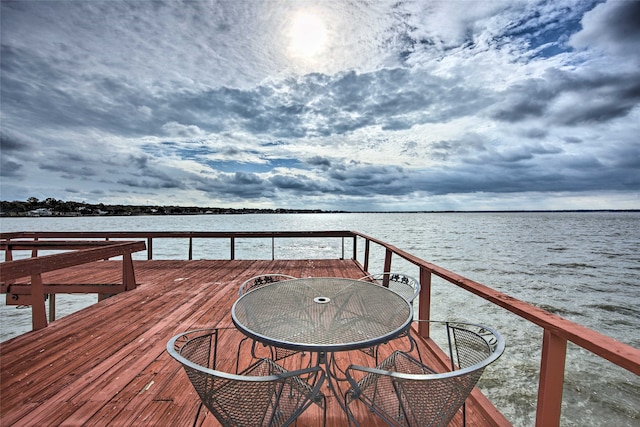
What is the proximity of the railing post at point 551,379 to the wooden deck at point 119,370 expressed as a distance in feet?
1.72

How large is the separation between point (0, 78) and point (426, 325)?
44.5ft

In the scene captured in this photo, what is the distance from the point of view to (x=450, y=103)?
12.9m

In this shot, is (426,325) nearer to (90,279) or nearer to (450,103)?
(90,279)

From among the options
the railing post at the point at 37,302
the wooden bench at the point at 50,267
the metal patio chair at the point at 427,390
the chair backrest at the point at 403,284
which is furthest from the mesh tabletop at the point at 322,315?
the railing post at the point at 37,302

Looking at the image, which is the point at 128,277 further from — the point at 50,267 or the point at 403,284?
the point at 403,284

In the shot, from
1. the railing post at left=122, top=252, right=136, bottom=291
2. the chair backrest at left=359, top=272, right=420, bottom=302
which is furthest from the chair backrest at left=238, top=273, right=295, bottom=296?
the railing post at left=122, top=252, right=136, bottom=291

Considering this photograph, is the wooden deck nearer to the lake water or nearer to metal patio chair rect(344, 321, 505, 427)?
metal patio chair rect(344, 321, 505, 427)

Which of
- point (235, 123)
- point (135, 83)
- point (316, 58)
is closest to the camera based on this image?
point (316, 58)

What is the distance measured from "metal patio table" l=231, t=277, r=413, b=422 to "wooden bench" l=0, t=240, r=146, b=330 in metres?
2.01

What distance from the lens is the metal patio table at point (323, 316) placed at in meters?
1.50

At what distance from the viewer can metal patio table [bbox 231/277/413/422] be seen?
150 cm

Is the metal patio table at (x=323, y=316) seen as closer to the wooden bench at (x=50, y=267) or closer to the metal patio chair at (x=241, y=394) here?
the metal patio chair at (x=241, y=394)

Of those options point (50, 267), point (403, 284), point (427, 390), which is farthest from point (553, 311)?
point (50, 267)

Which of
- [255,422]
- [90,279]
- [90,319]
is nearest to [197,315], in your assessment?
[90,319]
